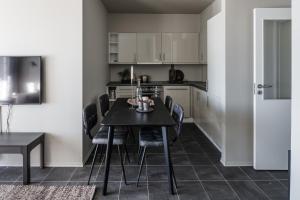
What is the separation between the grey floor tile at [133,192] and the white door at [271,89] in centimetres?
153

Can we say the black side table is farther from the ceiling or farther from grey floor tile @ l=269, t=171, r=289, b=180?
the ceiling

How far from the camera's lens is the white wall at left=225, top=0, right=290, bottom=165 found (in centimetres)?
371

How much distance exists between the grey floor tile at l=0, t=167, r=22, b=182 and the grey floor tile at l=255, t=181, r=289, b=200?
2819mm

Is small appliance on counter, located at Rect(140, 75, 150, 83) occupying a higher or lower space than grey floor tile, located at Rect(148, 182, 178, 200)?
higher

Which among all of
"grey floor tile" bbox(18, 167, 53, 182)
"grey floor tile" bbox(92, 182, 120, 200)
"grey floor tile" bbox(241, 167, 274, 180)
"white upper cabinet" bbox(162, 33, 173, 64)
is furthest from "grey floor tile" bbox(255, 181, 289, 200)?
"white upper cabinet" bbox(162, 33, 173, 64)

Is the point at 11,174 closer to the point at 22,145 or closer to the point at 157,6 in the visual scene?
the point at 22,145

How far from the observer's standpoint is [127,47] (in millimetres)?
6656

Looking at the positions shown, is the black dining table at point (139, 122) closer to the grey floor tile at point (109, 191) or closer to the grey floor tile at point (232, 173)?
the grey floor tile at point (109, 191)

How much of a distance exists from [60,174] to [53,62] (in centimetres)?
141

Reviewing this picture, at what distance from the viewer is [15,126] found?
3729 millimetres

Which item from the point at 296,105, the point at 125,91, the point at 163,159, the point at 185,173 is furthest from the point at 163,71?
the point at 296,105

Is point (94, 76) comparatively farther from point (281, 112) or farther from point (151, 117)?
point (281, 112)

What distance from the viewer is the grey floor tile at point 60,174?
11.0 ft

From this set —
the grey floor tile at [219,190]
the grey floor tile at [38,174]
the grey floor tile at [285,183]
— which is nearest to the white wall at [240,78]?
the grey floor tile at [285,183]
